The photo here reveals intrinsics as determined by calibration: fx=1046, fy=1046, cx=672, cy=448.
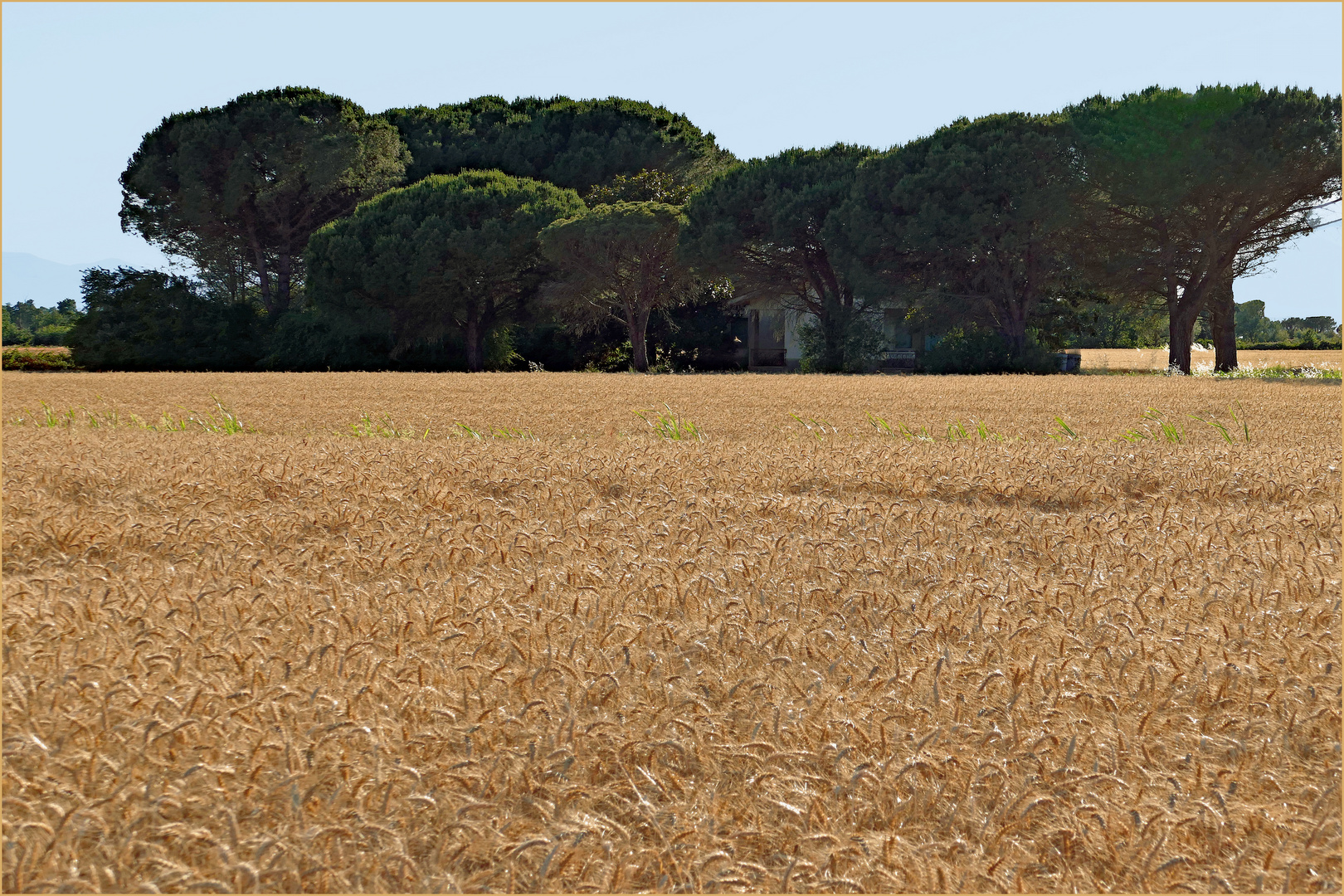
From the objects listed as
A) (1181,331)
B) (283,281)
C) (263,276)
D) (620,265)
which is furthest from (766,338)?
(263,276)

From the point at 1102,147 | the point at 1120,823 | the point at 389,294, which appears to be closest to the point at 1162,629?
the point at 1120,823

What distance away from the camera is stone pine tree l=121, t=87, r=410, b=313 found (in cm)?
4853

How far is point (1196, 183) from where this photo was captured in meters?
33.2

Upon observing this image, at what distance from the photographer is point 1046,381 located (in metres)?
26.1

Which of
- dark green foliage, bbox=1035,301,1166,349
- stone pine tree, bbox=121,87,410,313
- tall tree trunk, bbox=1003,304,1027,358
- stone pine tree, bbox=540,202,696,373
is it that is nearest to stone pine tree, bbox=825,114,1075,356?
tall tree trunk, bbox=1003,304,1027,358

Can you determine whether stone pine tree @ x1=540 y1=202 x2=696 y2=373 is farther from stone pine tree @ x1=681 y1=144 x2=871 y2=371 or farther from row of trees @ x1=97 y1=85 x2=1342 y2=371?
stone pine tree @ x1=681 y1=144 x2=871 y2=371

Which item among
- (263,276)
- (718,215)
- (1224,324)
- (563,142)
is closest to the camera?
(1224,324)

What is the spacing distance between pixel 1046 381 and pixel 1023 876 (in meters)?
25.5

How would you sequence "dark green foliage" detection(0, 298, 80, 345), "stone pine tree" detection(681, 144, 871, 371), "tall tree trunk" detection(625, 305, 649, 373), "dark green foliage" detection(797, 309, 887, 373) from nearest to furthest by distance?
"dark green foliage" detection(797, 309, 887, 373) → "stone pine tree" detection(681, 144, 871, 371) → "tall tree trunk" detection(625, 305, 649, 373) → "dark green foliage" detection(0, 298, 80, 345)

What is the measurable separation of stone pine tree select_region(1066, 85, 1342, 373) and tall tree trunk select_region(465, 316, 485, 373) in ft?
79.9

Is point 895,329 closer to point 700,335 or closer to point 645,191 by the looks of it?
point 700,335

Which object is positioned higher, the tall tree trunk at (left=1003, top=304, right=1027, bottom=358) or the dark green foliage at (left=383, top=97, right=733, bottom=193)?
the dark green foliage at (left=383, top=97, right=733, bottom=193)

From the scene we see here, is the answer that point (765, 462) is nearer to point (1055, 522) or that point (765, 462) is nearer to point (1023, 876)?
point (1055, 522)

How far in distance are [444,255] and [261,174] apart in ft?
43.0
